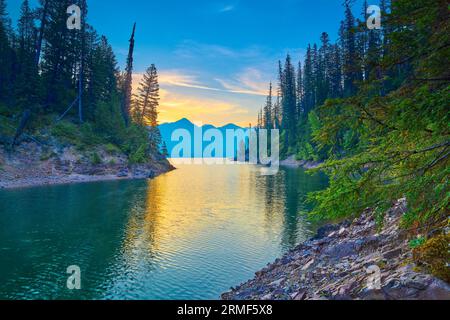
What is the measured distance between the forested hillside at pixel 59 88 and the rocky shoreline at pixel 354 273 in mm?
47791

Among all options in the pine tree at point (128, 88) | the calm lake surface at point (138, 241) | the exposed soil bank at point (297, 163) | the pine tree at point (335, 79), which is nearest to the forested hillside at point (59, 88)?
the pine tree at point (128, 88)

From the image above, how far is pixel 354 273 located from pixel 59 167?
1970 inches

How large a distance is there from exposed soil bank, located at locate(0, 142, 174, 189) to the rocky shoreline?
4032 centimetres

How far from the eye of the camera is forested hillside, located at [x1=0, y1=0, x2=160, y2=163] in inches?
2105

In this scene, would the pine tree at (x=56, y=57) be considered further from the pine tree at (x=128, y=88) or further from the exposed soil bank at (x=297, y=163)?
the exposed soil bank at (x=297, y=163)

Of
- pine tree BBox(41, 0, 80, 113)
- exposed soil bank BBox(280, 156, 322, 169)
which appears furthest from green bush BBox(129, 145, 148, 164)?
exposed soil bank BBox(280, 156, 322, 169)

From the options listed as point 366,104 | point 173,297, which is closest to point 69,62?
point 173,297

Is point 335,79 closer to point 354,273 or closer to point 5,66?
point 5,66

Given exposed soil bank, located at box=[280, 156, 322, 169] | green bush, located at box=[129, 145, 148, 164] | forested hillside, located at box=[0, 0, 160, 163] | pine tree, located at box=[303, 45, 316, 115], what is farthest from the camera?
pine tree, located at box=[303, 45, 316, 115]

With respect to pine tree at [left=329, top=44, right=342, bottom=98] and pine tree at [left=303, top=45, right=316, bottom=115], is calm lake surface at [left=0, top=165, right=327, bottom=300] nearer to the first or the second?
pine tree at [left=329, top=44, right=342, bottom=98]

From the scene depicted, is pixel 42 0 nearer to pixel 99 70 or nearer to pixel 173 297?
pixel 99 70

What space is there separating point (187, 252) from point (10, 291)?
898 cm

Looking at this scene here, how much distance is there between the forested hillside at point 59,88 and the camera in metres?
53.5

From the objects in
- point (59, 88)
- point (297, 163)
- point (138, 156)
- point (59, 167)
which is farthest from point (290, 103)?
point (59, 167)
